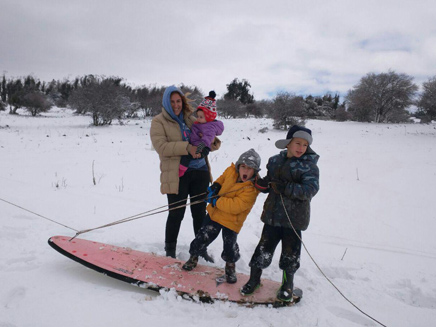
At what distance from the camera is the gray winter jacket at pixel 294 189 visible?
2244 millimetres

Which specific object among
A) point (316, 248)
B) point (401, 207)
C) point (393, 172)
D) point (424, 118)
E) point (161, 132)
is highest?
point (424, 118)

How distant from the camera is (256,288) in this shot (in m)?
2.54

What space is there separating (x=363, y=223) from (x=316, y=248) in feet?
4.80

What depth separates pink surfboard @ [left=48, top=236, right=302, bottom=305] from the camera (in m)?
2.41

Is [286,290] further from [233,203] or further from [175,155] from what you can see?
[175,155]

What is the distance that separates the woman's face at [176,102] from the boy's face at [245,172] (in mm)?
989

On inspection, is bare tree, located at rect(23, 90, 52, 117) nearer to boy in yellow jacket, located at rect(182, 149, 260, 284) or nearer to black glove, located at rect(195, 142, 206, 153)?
black glove, located at rect(195, 142, 206, 153)

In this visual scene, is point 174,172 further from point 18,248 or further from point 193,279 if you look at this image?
point 18,248

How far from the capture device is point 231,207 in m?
2.53

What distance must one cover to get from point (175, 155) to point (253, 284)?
5.10ft

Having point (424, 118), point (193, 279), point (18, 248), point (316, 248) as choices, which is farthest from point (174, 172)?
point (424, 118)

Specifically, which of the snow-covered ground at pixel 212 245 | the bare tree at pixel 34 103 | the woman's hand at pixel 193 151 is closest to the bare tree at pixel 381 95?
the snow-covered ground at pixel 212 245

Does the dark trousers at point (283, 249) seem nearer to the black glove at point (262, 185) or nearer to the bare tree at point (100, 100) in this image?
the black glove at point (262, 185)

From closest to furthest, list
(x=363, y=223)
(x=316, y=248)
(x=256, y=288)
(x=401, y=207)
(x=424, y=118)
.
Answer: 1. (x=256, y=288)
2. (x=316, y=248)
3. (x=363, y=223)
4. (x=401, y=207)
5. (x=424, y=118)
